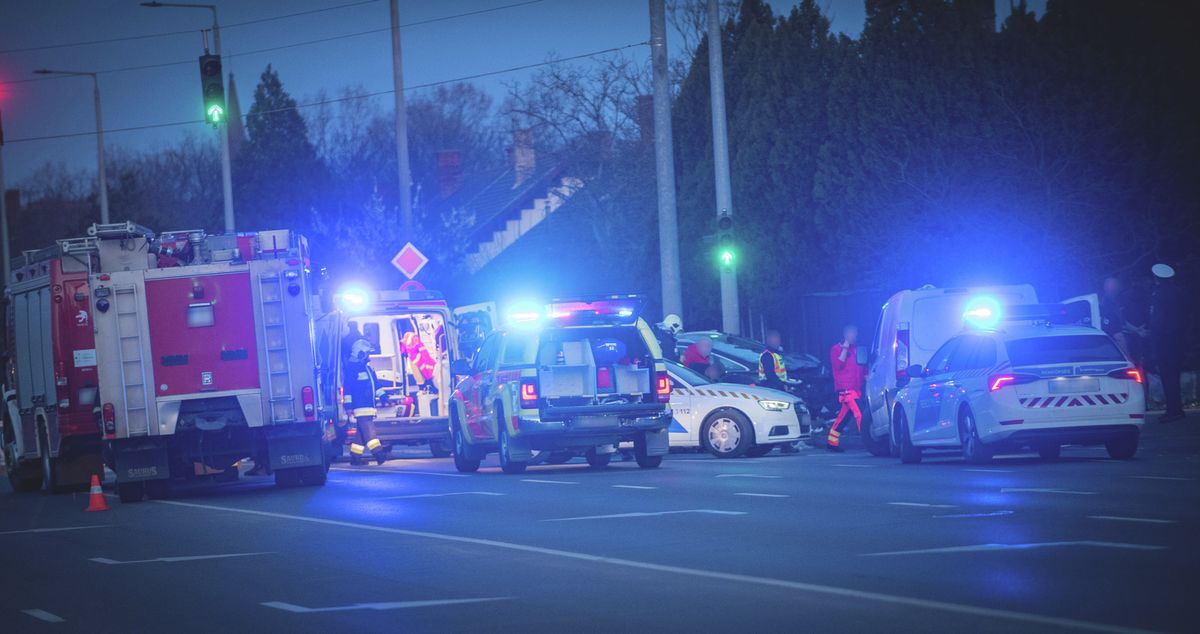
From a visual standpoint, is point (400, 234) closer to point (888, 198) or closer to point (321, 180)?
point (888, 198)

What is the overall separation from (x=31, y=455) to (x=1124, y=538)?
18915mm

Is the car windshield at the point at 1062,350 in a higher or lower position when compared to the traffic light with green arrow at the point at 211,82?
lower

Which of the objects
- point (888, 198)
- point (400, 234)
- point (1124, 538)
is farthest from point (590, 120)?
point (1124, 538)

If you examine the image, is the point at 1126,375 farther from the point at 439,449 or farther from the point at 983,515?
the point at 439,449

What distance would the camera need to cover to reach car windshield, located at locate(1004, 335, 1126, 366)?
20031 millimetres

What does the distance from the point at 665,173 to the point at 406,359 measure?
554 centimetres

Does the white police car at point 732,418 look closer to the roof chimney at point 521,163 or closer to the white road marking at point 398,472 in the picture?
the white road marking at point 398,472

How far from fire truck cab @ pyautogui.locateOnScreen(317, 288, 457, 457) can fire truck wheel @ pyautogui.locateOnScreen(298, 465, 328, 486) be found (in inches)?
204

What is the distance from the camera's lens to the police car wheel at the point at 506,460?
75.2 feet

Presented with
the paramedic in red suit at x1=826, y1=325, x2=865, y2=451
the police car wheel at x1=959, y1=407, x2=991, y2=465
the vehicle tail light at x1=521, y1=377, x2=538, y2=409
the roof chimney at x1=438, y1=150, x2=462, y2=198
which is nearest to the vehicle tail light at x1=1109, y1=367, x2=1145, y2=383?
the police car wheel at x1=959, y1=407, x2=991, y2=465

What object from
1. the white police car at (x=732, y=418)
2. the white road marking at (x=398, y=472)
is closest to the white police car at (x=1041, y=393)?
the white police car at (x=732, y=418)

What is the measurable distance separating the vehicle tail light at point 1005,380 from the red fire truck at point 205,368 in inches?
321

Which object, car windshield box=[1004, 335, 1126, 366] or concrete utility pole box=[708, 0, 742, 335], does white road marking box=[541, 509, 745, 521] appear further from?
concrete utility pole box=[708, 0, 742, 335]

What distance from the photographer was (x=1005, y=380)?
19859 mm
